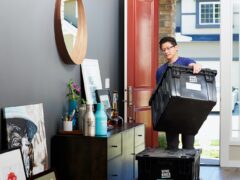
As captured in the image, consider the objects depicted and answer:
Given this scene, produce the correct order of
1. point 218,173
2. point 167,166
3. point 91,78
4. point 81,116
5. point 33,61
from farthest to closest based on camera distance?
point 218,173 → point 91,78 → point 81,116 → point 167,166 → point 33,61

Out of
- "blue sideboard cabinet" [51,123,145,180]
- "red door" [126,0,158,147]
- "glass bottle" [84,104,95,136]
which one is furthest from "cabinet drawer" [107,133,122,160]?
"red door" [126,0,158,147]

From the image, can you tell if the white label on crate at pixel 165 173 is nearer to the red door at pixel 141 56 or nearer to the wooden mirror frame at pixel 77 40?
the wooden mirror frame at pixel 77 40

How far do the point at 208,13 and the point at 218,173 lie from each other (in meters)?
7.43

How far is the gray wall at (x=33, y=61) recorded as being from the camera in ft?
9.18

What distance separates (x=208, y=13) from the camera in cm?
1233

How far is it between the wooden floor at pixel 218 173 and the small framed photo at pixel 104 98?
1.46 meters

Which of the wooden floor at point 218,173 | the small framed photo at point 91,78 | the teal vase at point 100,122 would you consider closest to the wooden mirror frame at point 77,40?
the small framed photo at point 91,78

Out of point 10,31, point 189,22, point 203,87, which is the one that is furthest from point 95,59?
point 189,22

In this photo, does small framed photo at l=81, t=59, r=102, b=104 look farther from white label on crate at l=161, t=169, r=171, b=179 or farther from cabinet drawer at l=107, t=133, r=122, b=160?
white label on crate at l=161, t=169, r=171, b=179

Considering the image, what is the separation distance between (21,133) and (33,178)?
1.03 feet

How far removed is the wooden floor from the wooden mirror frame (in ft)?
7.19

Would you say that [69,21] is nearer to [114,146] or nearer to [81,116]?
[81,116]

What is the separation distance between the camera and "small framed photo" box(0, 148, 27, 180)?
249 centimetres

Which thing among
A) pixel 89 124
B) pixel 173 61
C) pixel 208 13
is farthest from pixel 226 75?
pixel 208 13
